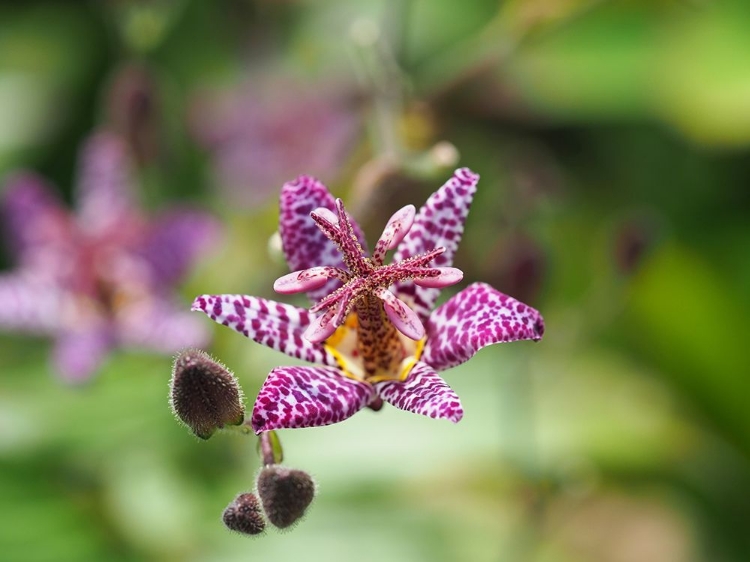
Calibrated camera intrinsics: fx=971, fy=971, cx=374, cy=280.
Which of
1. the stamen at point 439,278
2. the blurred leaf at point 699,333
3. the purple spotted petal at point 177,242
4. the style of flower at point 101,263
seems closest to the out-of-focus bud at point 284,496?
the stamen at point 439,278

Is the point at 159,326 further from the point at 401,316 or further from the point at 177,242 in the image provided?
the point at 401,316

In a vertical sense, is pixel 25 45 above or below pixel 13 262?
above

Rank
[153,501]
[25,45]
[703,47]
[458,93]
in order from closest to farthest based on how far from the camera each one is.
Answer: [153,501] → [703,47] → [458,93] → [25,45]

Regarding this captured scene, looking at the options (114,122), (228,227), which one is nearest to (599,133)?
(228,227)

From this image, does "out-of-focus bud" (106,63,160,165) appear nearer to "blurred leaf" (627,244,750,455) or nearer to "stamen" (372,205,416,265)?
"stamen" (372,205,416,265)

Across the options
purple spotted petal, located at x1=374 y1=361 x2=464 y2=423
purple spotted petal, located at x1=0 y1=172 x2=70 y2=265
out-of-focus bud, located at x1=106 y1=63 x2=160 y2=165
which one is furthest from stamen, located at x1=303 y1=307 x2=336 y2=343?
purple spotted petal, located at x1=0 y1=172 x2=70 y2=265

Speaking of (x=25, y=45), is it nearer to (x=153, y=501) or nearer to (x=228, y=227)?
(x=228, y=227)
